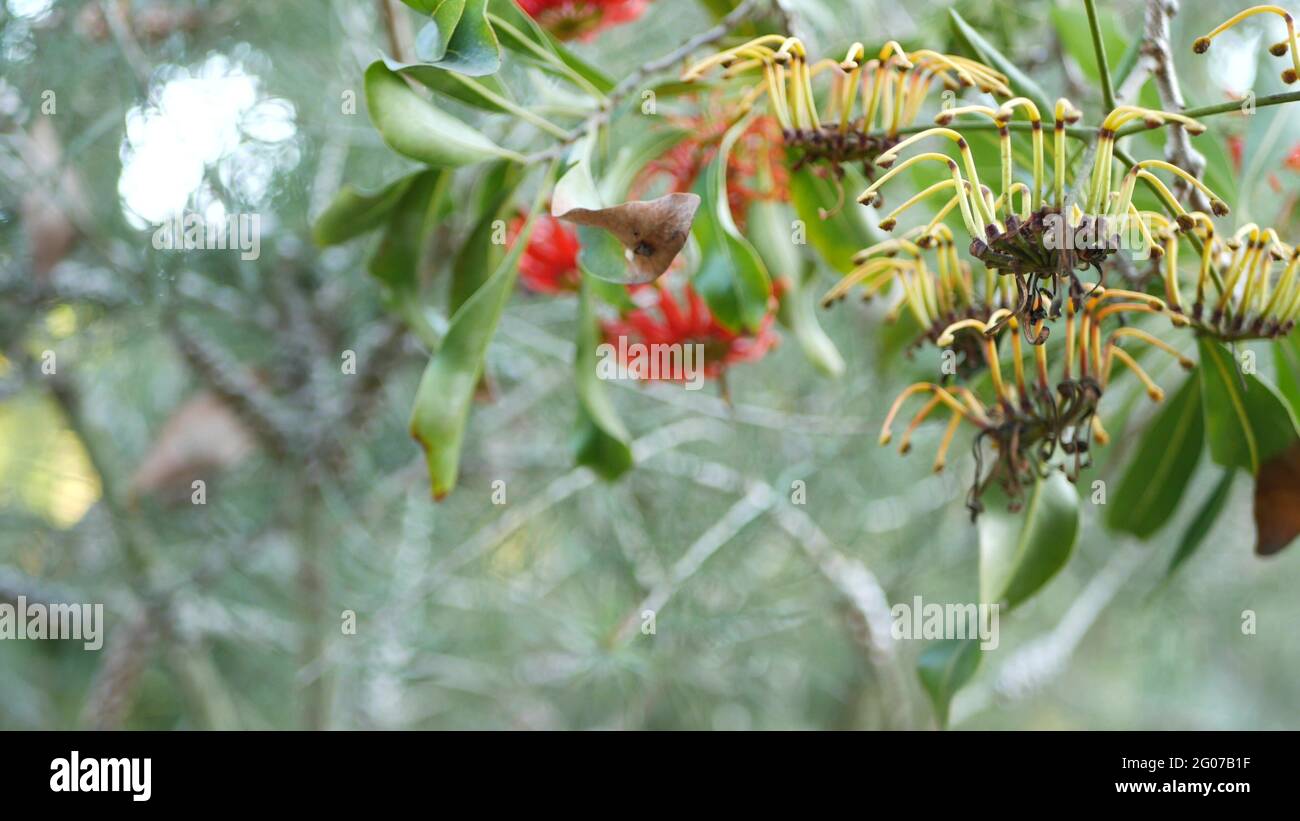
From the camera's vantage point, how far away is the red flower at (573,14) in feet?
2.92

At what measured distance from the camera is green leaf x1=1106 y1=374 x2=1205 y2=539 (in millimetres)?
805

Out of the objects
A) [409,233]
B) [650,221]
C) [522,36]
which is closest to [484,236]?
[409,233]

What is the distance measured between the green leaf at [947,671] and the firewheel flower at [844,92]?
0.30 m

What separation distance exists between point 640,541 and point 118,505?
0.69 m

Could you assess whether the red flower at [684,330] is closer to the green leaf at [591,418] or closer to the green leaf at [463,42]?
the green leaf at [591,418]

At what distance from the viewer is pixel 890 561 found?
5.52ft

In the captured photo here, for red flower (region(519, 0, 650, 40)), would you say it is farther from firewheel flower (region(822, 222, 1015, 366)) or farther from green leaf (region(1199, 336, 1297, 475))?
green leaf (region(1199, 336, 1297, 475))

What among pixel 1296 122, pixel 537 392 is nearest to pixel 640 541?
pixel 537 392

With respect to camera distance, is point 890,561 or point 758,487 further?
point 890,561

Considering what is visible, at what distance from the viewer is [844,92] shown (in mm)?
645

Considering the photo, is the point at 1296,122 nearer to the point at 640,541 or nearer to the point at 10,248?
the point at 640,541

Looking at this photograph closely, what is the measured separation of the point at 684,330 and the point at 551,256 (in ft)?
0.41

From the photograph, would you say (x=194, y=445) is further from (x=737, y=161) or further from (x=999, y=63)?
(x=999, y=63)

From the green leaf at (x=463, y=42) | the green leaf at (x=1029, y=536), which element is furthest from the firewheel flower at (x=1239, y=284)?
the green leaf at (x=463, y=42)
